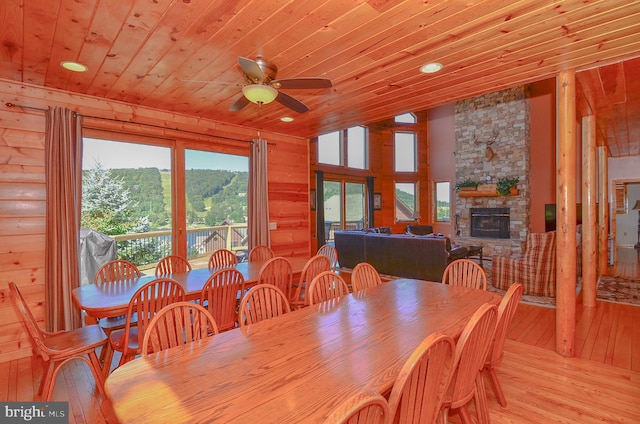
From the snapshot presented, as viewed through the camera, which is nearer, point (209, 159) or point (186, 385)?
point (186, 385)

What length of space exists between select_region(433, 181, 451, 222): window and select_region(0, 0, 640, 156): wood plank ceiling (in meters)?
7.17

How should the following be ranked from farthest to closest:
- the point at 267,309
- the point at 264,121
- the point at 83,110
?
the point at 264,121
the point at 83,110
the point at 267,309

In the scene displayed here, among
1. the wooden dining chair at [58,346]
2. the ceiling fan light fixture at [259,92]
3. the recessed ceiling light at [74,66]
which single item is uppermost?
the recessed ceiling light at [74,66]

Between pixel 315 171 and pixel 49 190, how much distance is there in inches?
228

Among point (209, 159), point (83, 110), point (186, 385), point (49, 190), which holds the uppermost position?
point (83, 110)

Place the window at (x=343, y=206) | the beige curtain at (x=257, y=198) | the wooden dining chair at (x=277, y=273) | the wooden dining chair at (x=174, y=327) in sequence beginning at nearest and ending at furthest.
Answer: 1. the wooden dining chair at (x=174, y=327)
2. the wooden dining chair at (x=277, y=273)
3. the beige curtain at (x=257, y=198)
4. the window at (x=343, y=206)

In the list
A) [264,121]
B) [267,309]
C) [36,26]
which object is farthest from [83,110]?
[267,309]

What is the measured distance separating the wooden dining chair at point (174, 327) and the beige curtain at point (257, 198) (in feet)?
9.88

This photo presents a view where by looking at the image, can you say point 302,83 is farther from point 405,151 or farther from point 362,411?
point 405,151

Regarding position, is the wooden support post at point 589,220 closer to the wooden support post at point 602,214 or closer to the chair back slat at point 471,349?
the wooden support post at point 602,214

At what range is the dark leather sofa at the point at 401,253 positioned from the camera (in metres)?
5.48

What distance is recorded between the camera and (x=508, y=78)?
9.70 ft

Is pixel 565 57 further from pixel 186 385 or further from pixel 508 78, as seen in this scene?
pixel 186 385

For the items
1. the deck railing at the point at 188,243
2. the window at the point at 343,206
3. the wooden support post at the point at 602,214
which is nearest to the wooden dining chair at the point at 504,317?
the deck railing at the point at 188,243
